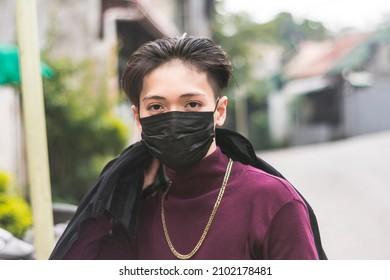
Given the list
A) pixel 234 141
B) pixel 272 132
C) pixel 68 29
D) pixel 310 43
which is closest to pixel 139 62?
pixel 234 141

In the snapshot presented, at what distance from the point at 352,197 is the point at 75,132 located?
2.69m

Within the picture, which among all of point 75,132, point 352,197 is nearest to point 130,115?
point 75,132

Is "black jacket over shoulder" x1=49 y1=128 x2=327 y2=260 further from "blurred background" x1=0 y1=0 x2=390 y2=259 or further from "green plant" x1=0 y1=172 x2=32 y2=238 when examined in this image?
"green plant" x1=0 y1=172 x2=32 y2=238

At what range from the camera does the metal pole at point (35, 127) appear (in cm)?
193

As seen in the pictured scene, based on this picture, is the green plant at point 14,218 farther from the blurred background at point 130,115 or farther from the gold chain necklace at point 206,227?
the gold chain necklace at point 206,227

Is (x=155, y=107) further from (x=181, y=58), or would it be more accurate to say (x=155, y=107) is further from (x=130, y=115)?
(x=130, y=115)

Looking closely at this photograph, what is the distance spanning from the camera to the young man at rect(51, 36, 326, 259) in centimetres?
115

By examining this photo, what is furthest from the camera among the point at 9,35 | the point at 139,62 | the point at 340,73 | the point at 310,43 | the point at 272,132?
the point at 272,132

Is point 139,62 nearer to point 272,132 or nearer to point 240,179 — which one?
point 240,179

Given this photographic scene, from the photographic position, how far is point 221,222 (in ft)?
3.87

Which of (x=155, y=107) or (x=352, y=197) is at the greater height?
(x=155, y=107)

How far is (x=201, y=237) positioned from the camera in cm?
120

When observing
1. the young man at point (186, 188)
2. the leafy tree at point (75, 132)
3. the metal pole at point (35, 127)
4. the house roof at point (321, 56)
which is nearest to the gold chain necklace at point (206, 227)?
the young man at point (186, 188)
